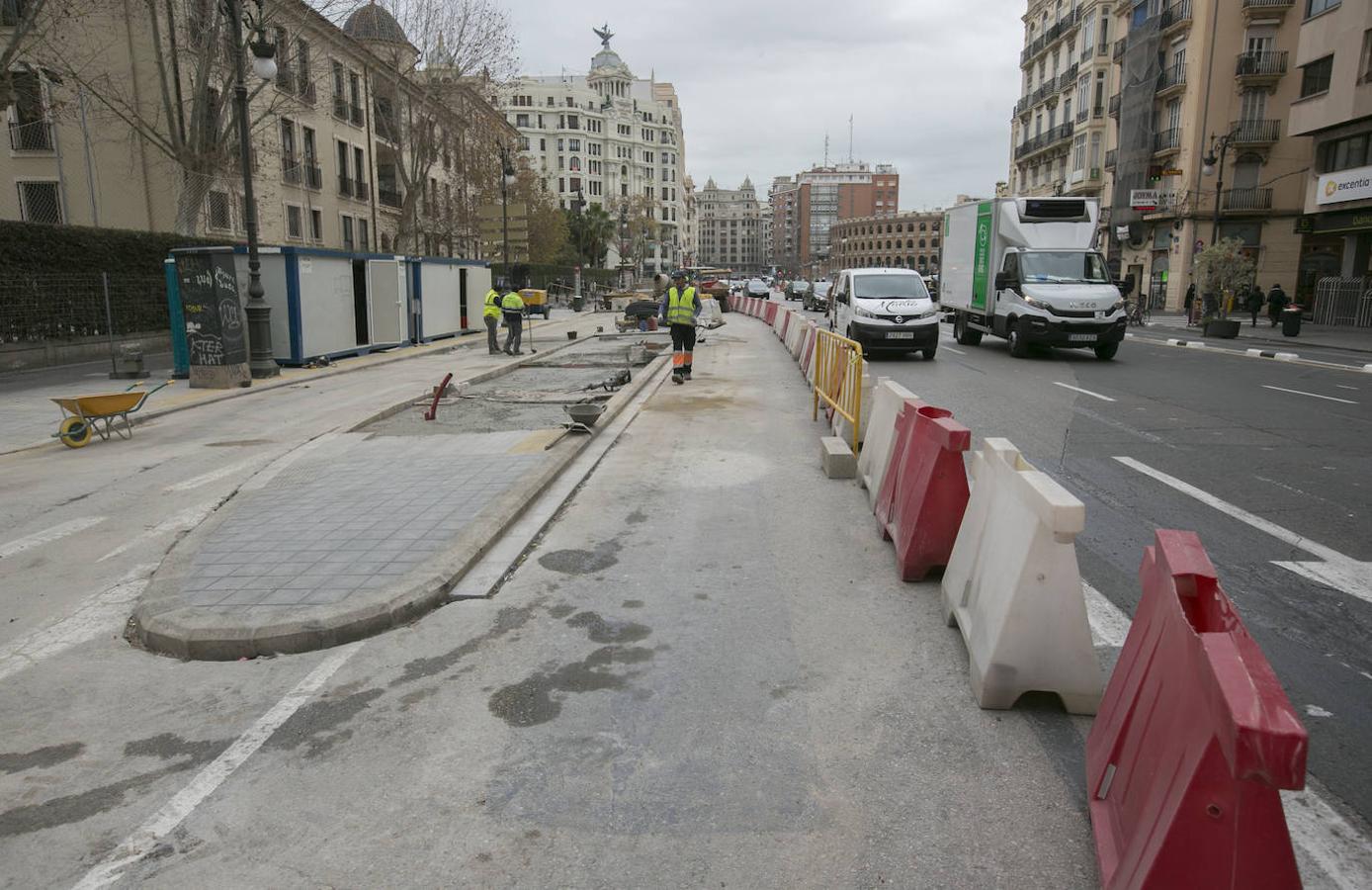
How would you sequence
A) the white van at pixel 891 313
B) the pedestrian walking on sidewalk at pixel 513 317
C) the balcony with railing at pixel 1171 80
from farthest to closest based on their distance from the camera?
the balcony with railing at pixel 1171 80 → the pedestrian walking on sidewalk at pixel 513 317 → the white van at pixel 891 313

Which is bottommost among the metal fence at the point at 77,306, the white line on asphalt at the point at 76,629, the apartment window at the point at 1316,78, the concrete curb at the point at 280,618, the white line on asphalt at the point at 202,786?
the white line on asphalt at the point at 76,629

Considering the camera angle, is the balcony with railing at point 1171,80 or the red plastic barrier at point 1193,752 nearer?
the red plastic barrier at point 1193,752

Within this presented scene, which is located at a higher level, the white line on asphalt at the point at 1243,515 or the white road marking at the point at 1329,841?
the white line on asphalt at the point at 1243,515

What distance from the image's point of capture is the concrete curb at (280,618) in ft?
14.9

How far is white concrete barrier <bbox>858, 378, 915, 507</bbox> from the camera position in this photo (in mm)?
6824

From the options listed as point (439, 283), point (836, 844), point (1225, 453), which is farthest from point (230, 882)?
point (439, 283)

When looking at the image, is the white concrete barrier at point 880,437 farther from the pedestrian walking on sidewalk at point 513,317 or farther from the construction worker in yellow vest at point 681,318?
the pedestrian walking on sidewalk at point 513,317

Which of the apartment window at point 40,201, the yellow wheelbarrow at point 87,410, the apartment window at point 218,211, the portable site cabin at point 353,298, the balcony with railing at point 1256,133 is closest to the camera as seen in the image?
the yellow wheelbarrow at point 87,410

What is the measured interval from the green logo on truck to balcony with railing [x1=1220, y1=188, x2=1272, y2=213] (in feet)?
97.4

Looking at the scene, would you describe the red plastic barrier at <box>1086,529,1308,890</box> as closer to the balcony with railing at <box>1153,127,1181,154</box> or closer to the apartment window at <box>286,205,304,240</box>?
the apartment window at <box>286,205,304,240</box>

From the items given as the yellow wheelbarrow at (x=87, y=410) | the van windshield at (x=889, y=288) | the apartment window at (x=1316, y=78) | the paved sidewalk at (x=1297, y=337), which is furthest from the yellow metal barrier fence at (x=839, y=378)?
the apartment window at (x=1316, y=78)

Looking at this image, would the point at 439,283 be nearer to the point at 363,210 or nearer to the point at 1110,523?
the point at 363,210

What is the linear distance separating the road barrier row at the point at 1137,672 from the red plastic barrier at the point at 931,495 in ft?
Result: 0.04

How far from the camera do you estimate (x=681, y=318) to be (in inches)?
591
